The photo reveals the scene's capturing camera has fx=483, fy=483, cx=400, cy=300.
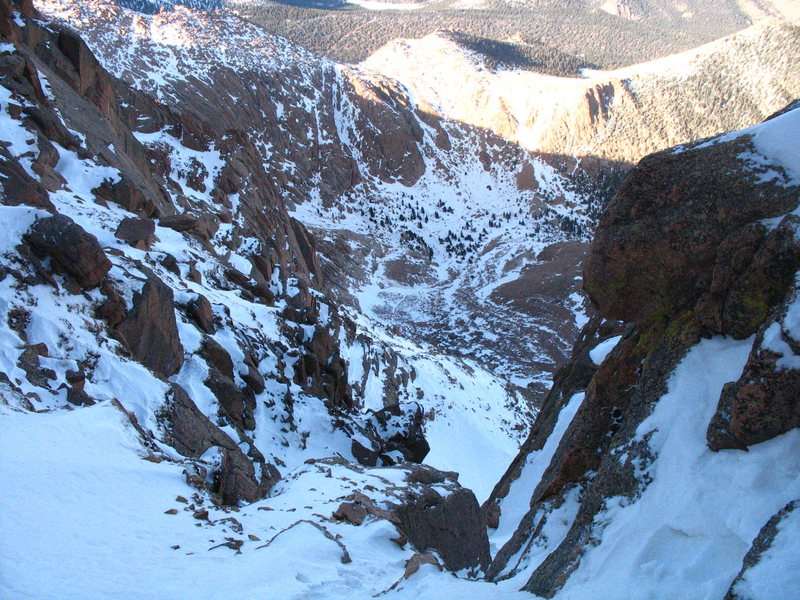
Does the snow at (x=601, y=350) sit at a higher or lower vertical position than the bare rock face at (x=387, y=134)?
lower

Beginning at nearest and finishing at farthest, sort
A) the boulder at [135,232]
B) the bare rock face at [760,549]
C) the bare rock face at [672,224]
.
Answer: the bare rock face at [760,549] → the bare rock face at [672,224] → the boulder at [135,232]

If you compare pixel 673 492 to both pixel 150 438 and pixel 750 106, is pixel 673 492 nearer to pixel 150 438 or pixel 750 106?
pixel 150 438

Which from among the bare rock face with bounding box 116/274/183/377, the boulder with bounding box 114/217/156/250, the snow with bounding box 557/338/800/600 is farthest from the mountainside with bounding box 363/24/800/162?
the snow with bounding box 557/338/800/600

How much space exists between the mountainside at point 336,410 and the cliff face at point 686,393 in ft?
0.08

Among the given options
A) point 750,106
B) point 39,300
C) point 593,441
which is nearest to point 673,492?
point 593,441

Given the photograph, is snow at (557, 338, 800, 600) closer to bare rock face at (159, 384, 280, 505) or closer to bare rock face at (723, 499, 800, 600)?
bare rock face at (723, 499, 800, 600)

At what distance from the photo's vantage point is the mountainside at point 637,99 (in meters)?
144

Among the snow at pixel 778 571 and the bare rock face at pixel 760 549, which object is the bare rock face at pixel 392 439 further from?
the snow at pixel 778 571

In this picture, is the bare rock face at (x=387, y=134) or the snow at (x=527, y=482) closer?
the snow at (x=527, y=482)

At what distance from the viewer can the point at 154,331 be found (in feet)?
43.8

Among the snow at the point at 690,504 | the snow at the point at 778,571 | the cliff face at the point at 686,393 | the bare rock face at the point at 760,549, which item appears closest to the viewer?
the snow at the point at 778,571

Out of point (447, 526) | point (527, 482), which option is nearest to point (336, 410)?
point (447, 526)

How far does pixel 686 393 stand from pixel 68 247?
43.7 feet

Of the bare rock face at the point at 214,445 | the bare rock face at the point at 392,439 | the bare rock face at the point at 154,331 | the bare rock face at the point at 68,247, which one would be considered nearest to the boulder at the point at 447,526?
the bare rock face at the point at 214,445
